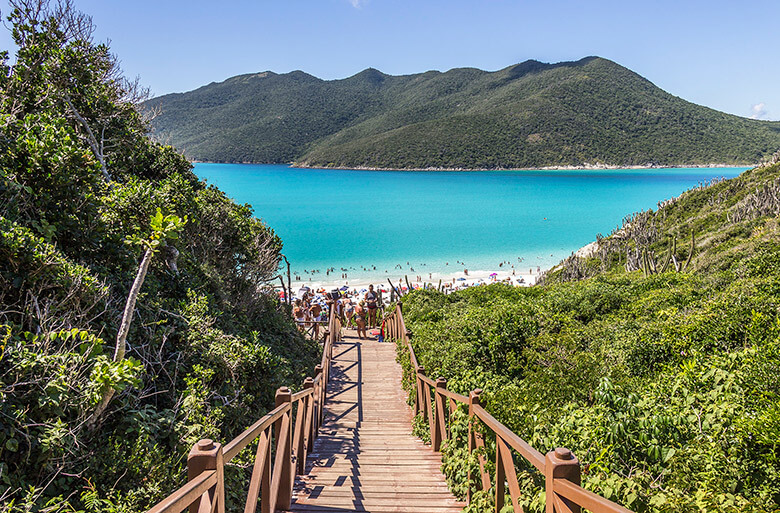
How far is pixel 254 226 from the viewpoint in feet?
36.4

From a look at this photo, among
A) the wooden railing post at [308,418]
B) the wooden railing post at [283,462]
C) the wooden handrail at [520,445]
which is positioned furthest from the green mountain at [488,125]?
the wooden handrail at [520,445]

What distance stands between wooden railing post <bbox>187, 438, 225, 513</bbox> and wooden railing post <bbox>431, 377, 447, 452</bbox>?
280cm

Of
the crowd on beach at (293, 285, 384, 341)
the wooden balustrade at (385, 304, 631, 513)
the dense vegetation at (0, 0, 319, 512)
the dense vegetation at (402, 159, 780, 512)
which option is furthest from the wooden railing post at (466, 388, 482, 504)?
the crowd on beach at (293, 285, 384, 341)

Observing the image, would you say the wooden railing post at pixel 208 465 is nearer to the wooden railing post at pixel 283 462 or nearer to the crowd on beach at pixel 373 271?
the wooden railing post at pixel 283 462

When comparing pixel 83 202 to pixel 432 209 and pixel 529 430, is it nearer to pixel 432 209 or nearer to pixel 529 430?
pixel 529 430

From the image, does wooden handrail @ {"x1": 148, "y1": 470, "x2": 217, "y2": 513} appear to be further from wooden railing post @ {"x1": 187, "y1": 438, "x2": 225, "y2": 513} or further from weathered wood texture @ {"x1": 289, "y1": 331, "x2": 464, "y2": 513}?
weathered wood texture @ {"x1": 289, "y1": 331, "x2": 464, "y2": 513}

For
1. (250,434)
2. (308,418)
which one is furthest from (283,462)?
(308,418)

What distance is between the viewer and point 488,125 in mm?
121000

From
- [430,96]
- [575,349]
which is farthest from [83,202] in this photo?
[430,96]

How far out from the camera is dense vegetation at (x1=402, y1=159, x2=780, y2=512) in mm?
2420

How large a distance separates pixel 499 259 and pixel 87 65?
32.9 m

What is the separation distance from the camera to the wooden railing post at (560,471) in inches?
71.7

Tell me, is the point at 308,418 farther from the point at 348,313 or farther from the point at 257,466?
the point at 348,313

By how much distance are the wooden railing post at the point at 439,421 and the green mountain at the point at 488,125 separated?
11876cm
